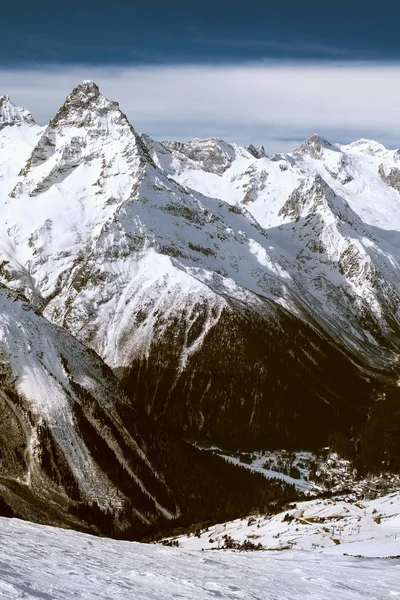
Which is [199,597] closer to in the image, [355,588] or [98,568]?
[98,568]

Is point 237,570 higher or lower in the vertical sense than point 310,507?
higher

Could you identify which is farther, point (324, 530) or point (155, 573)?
point (324, 530)

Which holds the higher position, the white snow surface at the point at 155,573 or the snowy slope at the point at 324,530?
the white snow surface at the point at 155,573

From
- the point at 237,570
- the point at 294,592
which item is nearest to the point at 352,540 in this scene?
the point at 237,570

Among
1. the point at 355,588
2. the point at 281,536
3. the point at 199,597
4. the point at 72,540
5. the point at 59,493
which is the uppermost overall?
the point at 199,597

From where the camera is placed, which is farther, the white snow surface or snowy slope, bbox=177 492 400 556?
snowy slope, bbox=177 492 400 556

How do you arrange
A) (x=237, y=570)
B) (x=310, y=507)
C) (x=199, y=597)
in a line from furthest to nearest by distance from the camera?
1. (x=310, y=507)
2. (x=237, y=570)
3. (x=199, y=597)

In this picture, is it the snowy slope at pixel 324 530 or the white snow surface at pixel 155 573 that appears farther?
the snowy slope at pixel 324 530

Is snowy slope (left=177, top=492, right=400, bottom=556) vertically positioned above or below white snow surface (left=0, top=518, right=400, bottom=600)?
below
